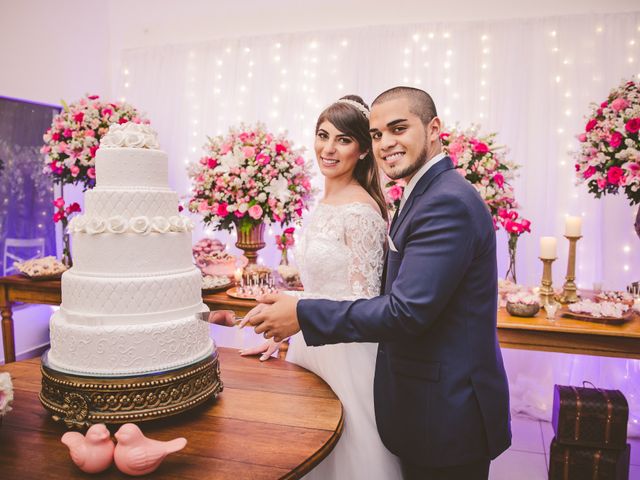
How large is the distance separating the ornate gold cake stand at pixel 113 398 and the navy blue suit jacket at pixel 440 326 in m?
0.50

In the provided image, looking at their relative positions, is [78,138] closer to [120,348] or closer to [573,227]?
[120,348]

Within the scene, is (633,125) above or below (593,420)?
above

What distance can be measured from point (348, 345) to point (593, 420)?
2012 millimetres

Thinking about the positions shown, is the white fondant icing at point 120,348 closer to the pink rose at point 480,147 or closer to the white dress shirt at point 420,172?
the white dress shirt at point 420,172

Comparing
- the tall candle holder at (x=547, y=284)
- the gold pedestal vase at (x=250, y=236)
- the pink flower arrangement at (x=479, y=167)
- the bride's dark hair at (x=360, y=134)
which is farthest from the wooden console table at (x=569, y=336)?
the gold pedestal vase at (x=250, y=236)

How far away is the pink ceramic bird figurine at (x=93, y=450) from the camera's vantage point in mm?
1328

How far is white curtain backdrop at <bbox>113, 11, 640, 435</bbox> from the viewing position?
14.9 ft

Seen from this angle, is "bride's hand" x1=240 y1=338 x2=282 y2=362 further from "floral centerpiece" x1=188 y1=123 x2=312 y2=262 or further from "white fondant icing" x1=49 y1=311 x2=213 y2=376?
"floral centerpiece" x1=188 y1=123 x2=312 y2=262

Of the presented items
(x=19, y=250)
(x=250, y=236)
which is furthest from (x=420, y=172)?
(x=19, y=250)

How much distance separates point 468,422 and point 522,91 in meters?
4.07

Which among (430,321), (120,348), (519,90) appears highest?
(519,90)

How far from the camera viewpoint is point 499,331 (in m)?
3.11

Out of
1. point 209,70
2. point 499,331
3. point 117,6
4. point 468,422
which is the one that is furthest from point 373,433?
point 117,6

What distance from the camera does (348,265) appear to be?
7.58 ft
